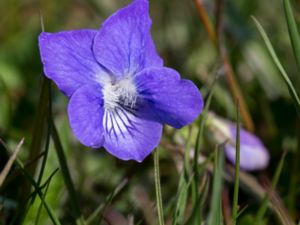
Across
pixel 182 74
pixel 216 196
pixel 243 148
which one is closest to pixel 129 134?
pixel 216 196

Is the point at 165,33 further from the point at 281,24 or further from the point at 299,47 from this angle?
the point at 299,47

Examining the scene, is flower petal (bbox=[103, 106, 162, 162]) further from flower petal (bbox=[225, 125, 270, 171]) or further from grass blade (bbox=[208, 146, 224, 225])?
flower petal (bbox=[225, 125, 270, 171])

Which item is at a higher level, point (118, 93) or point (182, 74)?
point (118, 93)

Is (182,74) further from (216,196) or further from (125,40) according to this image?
(216,196)

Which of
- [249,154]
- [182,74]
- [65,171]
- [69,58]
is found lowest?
[182,74]

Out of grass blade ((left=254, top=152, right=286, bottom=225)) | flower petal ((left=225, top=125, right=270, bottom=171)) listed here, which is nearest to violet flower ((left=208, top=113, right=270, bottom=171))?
flower petal ((left=225, top=125, right=270, bottom=171))

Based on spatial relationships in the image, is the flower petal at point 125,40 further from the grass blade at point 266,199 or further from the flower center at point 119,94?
the grass blade at point 266,199
